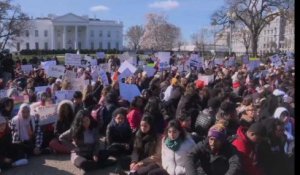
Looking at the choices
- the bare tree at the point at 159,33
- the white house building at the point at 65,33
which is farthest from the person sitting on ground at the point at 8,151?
the white house building at the point at 65,33

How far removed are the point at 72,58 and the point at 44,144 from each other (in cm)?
834

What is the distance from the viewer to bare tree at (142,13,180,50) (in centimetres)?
8562

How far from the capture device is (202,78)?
13.7m

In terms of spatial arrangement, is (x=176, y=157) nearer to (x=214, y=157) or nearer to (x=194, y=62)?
(x=214, y=157)

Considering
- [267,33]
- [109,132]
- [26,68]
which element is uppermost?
[267,33]

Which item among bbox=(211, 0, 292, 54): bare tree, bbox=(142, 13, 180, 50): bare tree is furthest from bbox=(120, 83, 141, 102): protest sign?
bbox=(142, 13, 180, 50): bare tree

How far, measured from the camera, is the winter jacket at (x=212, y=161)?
16.7 ft

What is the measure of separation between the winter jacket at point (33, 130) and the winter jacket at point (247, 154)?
4.04 meters

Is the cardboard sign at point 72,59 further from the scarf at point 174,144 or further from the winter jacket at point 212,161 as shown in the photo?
the winter jacket at point 212,161

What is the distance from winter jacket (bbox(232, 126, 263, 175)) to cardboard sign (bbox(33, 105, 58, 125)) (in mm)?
4107

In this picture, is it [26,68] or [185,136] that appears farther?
[26,68]

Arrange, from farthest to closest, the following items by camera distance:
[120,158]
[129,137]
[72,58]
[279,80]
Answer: [72,58], [279,80], [129,137], [120,158]

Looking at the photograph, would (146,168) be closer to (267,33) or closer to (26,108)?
(26,108)

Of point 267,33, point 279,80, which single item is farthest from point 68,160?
point 267,33
